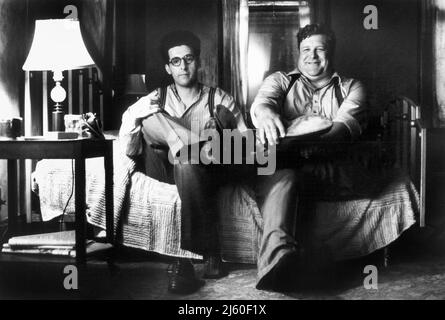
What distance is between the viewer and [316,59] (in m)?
1.87

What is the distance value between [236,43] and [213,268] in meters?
1.36

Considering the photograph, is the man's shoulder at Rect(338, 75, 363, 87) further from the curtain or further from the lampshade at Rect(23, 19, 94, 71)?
the lampshade at Rect(23, 19, 94, 71)

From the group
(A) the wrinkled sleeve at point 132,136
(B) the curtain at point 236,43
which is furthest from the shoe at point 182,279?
(B) the curtain at point 236,43

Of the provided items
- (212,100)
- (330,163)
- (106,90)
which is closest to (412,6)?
(330,163)

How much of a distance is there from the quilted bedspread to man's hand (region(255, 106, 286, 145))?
20 centimetres

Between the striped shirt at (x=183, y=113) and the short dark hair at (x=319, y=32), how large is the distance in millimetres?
374

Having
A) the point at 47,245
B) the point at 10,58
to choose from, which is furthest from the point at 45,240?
the point at 10,58

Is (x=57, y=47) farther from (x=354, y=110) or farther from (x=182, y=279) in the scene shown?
(x=354, y=110)

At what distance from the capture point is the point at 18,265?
1.60 m

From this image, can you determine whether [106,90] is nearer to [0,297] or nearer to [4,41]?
[4,41]
